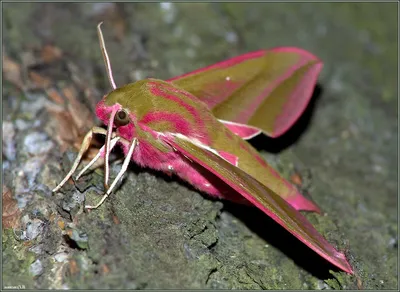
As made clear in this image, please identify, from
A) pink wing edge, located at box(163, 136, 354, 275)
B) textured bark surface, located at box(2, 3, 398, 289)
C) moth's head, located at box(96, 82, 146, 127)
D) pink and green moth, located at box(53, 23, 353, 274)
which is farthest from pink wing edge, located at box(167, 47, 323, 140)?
pink wing edge, located at box(163, 136, 354, 275)

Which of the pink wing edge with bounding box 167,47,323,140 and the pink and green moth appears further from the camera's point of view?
the pink wing edge with bounding box 167,47,323,140

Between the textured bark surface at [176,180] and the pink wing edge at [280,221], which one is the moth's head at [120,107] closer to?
the pink wing edge at [280,221]

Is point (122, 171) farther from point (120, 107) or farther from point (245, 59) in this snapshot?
point (245, 59)

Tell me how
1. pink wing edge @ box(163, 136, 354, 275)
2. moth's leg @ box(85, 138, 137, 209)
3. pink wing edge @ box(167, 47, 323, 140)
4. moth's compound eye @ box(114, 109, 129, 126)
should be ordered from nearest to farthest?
pink wing edge @ box(163, 136, 354, 275)
moth's leg @ box(85, 138, 137, 209)
moth's compound eye @ box(114, 109, 129, 126)
pink wing edge @ box(167, 47, 323, 140)

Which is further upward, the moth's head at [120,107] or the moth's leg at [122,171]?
the moth's head at [120,107]

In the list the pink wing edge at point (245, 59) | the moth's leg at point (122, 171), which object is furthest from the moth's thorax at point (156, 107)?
the pink wing edge at point (245, 59)

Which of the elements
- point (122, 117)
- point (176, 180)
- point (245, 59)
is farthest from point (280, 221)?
point (245, 59)

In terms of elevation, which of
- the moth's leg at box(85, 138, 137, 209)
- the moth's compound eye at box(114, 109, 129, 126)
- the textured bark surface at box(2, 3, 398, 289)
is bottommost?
the textured bark surface at box(2, 3, 398, 289)

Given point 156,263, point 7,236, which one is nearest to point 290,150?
point 156,263

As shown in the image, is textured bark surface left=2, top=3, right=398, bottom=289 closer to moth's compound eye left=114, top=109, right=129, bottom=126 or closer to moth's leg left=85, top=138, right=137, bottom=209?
moth's leg left=85, top=138, right=137, bottom=209
